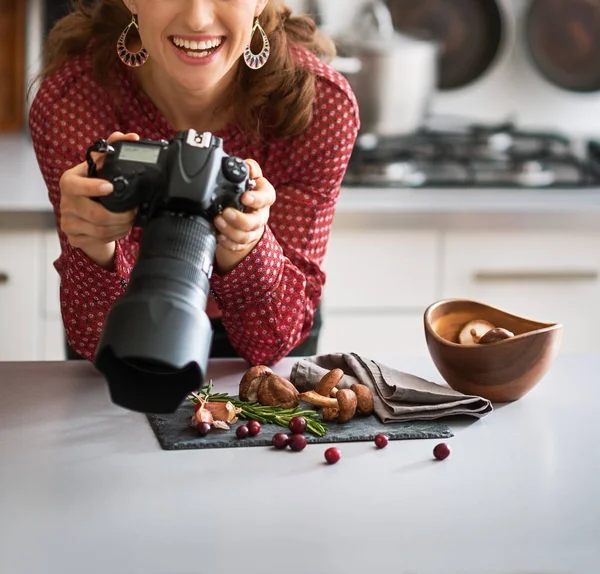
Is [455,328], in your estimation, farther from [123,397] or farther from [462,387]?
[123,397]

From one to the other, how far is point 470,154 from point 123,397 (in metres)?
1.64

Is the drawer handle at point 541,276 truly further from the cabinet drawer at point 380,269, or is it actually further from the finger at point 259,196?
the finger at point 259,196

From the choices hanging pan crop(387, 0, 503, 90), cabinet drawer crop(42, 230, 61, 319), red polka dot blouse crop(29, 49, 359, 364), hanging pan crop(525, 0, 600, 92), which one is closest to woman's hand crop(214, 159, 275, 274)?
red polka dot blouse crop(29, 49, 359, 364)

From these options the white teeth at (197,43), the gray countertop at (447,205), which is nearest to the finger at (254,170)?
the white teeth at (197,43)

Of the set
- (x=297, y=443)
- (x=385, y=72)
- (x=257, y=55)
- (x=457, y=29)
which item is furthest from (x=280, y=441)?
(x=457, y=29)

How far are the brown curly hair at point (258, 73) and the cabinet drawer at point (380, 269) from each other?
27.4 inches

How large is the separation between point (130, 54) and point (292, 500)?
66 centimetres

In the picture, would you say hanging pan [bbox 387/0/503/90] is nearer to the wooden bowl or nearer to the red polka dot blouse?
the red polka dot blouse

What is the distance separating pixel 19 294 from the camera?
6.79 ft

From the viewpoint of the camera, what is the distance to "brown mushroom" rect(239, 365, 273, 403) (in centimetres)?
118

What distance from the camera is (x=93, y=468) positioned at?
1021 millimetres

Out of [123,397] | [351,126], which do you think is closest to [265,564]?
[123,397]

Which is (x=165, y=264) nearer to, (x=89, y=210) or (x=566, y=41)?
(x=89, y=210)

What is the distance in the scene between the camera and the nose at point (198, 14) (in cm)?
123
